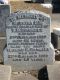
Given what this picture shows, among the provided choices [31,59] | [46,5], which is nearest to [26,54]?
[31,59]

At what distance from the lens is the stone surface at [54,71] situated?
728 cm

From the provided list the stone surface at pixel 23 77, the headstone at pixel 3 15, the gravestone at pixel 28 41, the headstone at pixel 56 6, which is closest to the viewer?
the stone surface at pixel 23 77

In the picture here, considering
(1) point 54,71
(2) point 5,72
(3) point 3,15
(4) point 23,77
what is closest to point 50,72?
(1) point 54,71

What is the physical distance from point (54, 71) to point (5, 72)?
0.99m

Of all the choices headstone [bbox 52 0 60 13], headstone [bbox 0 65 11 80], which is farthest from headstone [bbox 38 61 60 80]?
headstone [bbox 52 0 60 13]

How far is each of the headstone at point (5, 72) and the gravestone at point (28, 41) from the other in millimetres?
270

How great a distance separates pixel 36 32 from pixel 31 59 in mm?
596

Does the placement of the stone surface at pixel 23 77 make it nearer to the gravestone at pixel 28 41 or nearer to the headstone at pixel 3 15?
the gravestone at pixel 28 41

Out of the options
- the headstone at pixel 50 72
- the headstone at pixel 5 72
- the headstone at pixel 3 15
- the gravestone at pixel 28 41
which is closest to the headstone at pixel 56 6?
the headstone at pixel 3 15

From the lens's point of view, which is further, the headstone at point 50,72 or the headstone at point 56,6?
the headstone at point 56,6

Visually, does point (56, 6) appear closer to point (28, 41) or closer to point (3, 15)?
point (3, 15)

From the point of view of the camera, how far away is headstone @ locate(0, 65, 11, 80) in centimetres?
731

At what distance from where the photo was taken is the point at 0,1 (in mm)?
13695

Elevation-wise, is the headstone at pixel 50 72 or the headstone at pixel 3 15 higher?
the headstone at pixel 3 15
